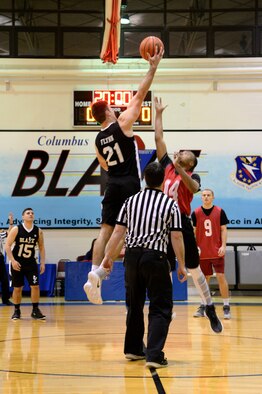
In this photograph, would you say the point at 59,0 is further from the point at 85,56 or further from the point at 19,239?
the point at 19,239

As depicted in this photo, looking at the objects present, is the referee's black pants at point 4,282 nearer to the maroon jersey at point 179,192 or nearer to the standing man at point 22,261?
the standing man at point 22,261

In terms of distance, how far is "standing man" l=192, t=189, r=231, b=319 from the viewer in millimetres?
10625

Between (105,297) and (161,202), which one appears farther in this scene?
(105,297)

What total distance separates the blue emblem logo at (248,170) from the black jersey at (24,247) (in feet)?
25.2

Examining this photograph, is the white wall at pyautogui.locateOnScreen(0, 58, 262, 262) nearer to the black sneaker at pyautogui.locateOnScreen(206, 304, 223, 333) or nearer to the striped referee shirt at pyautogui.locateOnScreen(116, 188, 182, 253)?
the black sneaker at pyautogui.locateOnScreen(206, 304, 223, 333)

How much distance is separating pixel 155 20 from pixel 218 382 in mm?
13620

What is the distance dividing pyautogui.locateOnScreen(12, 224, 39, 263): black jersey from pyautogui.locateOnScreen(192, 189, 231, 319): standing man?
255cm

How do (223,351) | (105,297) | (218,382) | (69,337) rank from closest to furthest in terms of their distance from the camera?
(218,382), (223,351), (69,337), (105,297)

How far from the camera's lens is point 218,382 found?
201 inches

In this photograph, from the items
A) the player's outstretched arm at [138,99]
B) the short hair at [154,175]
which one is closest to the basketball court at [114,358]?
the short hair at [154,175]

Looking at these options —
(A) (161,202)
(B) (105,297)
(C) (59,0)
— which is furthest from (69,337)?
(C) (59,0)

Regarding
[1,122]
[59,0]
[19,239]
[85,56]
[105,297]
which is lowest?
[105,297]

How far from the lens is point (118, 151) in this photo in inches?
266

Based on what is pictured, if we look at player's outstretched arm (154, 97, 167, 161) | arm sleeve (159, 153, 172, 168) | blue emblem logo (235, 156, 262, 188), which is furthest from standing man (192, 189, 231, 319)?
blue emblem logo (235, 156, 262, 188)
